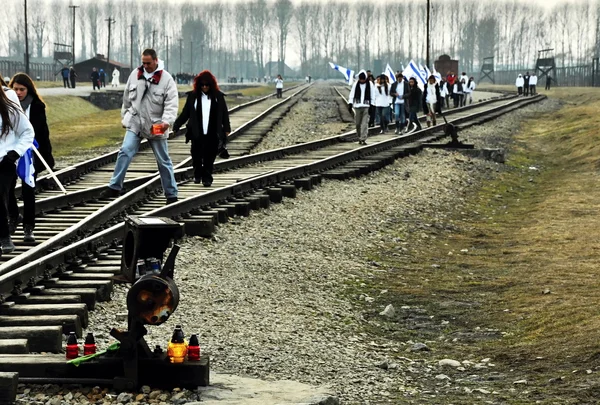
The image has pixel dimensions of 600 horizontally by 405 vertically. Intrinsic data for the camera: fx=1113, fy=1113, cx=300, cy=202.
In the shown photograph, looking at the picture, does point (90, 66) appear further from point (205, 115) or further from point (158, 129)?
point (158, 129)

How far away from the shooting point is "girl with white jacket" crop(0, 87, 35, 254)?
29.1ft

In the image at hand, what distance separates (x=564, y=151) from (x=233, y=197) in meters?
16.9

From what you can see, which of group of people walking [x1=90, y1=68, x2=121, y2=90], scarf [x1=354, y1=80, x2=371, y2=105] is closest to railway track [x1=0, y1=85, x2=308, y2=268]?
scarf [x1=354, y1=80, x2=371, y2=105]

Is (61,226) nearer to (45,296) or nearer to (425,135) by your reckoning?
(45,296)

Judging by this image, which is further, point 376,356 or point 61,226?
point 61,226

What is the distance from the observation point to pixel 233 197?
14133 mm

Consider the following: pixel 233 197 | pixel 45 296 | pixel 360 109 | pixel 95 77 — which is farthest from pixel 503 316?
pixel 95 77

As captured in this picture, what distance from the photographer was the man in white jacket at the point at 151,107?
39.5 feet

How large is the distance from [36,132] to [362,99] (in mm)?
13856

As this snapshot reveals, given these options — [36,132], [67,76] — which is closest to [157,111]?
[36,132]

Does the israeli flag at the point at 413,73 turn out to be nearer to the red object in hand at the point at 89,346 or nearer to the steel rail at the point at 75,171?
the steel rail at the point at 75,171

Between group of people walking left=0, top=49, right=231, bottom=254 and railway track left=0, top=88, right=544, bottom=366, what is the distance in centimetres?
34

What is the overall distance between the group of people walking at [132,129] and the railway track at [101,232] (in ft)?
1.10

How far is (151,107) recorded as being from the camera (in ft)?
40.0
